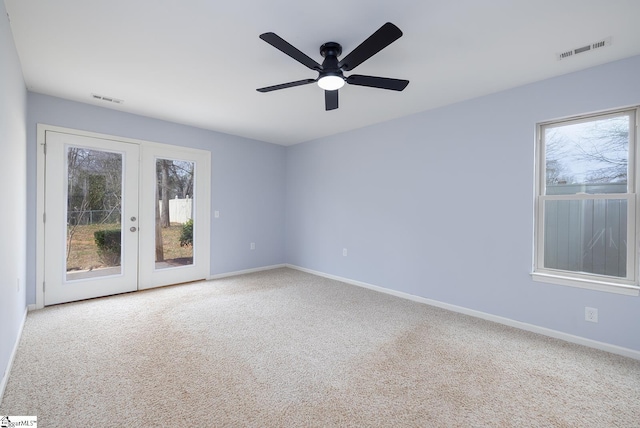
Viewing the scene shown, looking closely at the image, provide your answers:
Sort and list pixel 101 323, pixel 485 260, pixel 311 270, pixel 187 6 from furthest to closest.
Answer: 1. pixel 311 270
2. pixel 485 260
3. pixel 101 323
4. pixel 187 6

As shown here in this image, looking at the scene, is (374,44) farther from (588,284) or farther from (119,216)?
(119,216)

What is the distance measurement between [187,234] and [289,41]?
11.2 feet

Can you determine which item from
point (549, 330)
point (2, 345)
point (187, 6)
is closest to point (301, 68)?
point (187, 6)

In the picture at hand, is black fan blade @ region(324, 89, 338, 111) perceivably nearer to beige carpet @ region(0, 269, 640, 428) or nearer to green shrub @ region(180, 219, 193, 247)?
beige carpet @ region(0, 269, 640, 428)

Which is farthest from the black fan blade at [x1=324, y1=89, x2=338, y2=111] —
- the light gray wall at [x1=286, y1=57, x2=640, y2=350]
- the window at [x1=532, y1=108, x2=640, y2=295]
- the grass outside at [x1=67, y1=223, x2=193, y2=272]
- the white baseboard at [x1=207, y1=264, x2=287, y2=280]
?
the white baseboard at [x1=207, y1=264, x2=287, y2=280]

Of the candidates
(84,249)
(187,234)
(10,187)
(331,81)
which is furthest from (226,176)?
(331,81)

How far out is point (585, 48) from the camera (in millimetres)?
2275

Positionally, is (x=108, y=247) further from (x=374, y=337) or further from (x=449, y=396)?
(x=449, y=396)

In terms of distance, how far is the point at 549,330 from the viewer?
2.77 meters

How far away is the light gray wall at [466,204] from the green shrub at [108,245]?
121 inches

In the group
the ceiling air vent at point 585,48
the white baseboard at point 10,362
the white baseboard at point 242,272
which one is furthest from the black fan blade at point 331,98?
the white baseboard at point 242,272

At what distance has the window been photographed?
250 cm

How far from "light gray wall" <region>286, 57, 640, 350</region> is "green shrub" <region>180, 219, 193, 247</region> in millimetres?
2234

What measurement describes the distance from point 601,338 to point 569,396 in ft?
3.39
